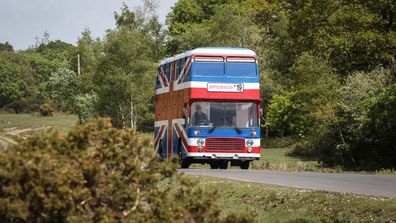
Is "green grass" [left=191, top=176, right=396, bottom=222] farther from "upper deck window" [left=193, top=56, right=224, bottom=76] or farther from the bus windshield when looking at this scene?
"upper deck window" [left=193, top=56, right=224, bottom=76]

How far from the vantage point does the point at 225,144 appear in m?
32.1

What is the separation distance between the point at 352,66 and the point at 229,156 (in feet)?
80.5

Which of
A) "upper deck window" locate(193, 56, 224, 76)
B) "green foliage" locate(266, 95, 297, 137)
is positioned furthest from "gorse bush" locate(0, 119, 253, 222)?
"green foliage" locate(266, 95, 297, 137)

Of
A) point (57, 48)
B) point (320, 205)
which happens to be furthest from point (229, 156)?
point (57, 48)

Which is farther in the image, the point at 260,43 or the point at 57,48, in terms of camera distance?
the point at 57,48

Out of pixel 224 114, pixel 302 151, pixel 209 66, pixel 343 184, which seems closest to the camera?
pixel 343 184

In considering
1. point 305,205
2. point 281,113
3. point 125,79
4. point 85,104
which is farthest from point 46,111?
point 305,205

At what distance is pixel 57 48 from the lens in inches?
7510

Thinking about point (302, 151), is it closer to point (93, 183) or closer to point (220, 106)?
point (220, 106)

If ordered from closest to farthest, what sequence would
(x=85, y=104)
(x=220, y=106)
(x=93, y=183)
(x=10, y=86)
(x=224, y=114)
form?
(x=93, y=183) < (x=220, y=106) < (x=224, y=114) < (x=85, y=104) < (x=10, y=86)

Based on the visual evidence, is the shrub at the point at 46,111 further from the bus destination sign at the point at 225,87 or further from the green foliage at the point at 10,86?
the bus destination sign at the point at 225,87

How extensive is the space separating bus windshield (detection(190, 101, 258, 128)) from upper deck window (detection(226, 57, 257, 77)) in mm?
1279

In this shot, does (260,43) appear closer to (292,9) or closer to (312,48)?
Result: (292,9)

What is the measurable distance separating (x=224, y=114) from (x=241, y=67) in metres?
2.08
